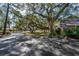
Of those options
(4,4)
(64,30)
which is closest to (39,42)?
(64,30)

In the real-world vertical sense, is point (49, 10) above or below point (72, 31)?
above

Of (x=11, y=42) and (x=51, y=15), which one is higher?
(x=51, y=15)

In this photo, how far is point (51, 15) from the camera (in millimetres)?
1753

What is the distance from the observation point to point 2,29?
1744 millimetres

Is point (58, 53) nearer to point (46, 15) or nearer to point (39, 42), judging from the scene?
point (39, 42)

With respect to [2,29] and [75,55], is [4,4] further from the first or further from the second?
[75,55]

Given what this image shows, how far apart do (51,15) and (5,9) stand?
19.8 inches

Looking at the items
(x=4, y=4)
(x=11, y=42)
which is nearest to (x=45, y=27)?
(x=11, y=42)

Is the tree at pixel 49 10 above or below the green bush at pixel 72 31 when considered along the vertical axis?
above

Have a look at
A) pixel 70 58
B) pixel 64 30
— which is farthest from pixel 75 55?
pixel 64 30

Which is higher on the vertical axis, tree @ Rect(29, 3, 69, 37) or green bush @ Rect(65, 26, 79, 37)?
tree @ Rect(29, 3, 69, 37)

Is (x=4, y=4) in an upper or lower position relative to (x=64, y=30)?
upper

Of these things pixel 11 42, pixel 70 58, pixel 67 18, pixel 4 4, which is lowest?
pixel 70 58

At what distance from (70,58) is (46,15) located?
52cm
